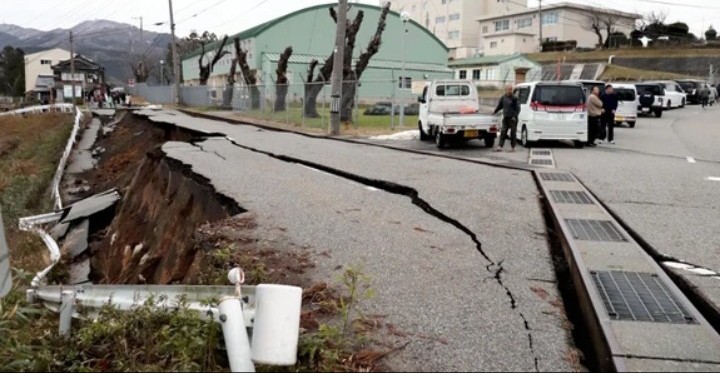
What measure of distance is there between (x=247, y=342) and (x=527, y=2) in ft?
303

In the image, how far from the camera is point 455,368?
10.6 feet

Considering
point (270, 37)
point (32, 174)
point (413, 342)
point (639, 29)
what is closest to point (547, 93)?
point (413, 342)

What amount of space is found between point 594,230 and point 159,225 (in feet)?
23.5

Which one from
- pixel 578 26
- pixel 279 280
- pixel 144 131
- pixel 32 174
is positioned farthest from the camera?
pixel 578 26

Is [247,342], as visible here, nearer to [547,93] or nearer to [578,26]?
[547,93]

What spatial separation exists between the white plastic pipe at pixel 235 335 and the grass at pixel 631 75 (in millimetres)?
52241

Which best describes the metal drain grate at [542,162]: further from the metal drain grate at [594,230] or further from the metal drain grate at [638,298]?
the metal drain grate at [638,298]

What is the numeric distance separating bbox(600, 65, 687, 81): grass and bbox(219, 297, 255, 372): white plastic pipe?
2057 inches

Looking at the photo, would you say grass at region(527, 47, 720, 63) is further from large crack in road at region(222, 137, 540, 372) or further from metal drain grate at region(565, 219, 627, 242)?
metal drain grate at region(565, 219, 627, 242)

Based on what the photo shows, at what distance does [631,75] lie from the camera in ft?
169

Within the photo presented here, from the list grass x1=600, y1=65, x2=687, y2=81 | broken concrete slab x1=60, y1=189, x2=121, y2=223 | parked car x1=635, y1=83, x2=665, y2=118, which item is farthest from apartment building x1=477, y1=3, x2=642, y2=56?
broken concrete slab x1=60, y1=189, x2=121, y2=223

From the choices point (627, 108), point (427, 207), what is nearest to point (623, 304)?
point (427, 207)

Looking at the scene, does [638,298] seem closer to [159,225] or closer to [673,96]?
[159,225]

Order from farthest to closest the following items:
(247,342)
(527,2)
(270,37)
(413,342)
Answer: (527,2)
(270,37)
(413,342)
(247,342)
